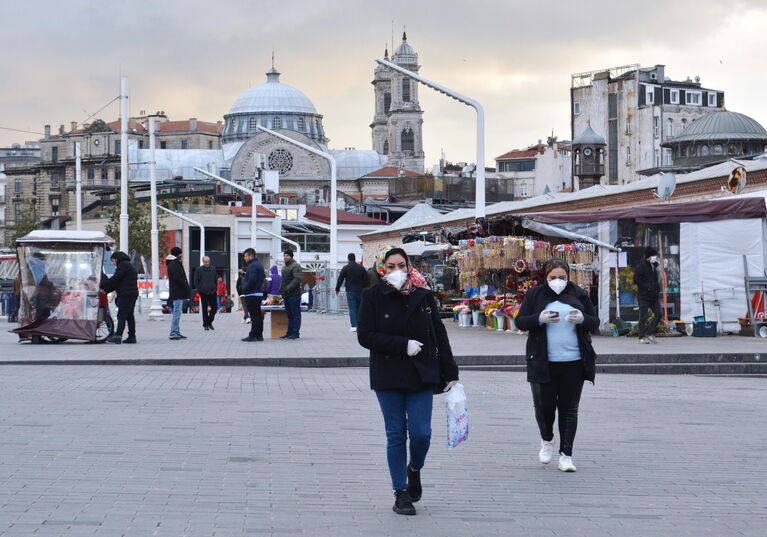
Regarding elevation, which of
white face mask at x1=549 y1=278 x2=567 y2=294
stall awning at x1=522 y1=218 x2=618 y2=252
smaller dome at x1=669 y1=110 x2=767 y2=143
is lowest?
white face mask at x1=549 y1=278 x2=567 y2=294

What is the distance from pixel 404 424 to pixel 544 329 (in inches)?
75.6

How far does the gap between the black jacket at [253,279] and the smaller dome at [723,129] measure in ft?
200

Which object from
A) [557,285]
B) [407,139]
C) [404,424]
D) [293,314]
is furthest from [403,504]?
[407,139]

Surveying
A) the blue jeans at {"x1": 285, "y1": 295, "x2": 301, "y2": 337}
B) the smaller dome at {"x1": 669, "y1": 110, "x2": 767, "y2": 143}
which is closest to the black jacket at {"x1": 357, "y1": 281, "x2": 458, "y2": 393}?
the blue jeans at {"x1": 285, "y1": 295, "x2": 301, "y2": 337}

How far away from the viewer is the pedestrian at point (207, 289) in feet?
99.4

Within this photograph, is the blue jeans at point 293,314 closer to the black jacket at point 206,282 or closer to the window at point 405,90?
the black jacket at point 206,282

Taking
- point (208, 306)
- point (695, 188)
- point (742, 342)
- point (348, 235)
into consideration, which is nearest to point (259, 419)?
point (742, 342)

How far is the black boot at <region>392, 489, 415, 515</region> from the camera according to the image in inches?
304

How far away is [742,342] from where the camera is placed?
23234 mm

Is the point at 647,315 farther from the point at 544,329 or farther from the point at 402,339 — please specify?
→ the point at 402,339

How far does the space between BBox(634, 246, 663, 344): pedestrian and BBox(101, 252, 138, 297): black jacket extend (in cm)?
849

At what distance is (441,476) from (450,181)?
413ft

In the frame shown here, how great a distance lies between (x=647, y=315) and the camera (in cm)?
2381

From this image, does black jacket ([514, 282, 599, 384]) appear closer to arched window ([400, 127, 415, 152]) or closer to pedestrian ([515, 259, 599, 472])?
pedestrian ([515, 259, 599, 472])
